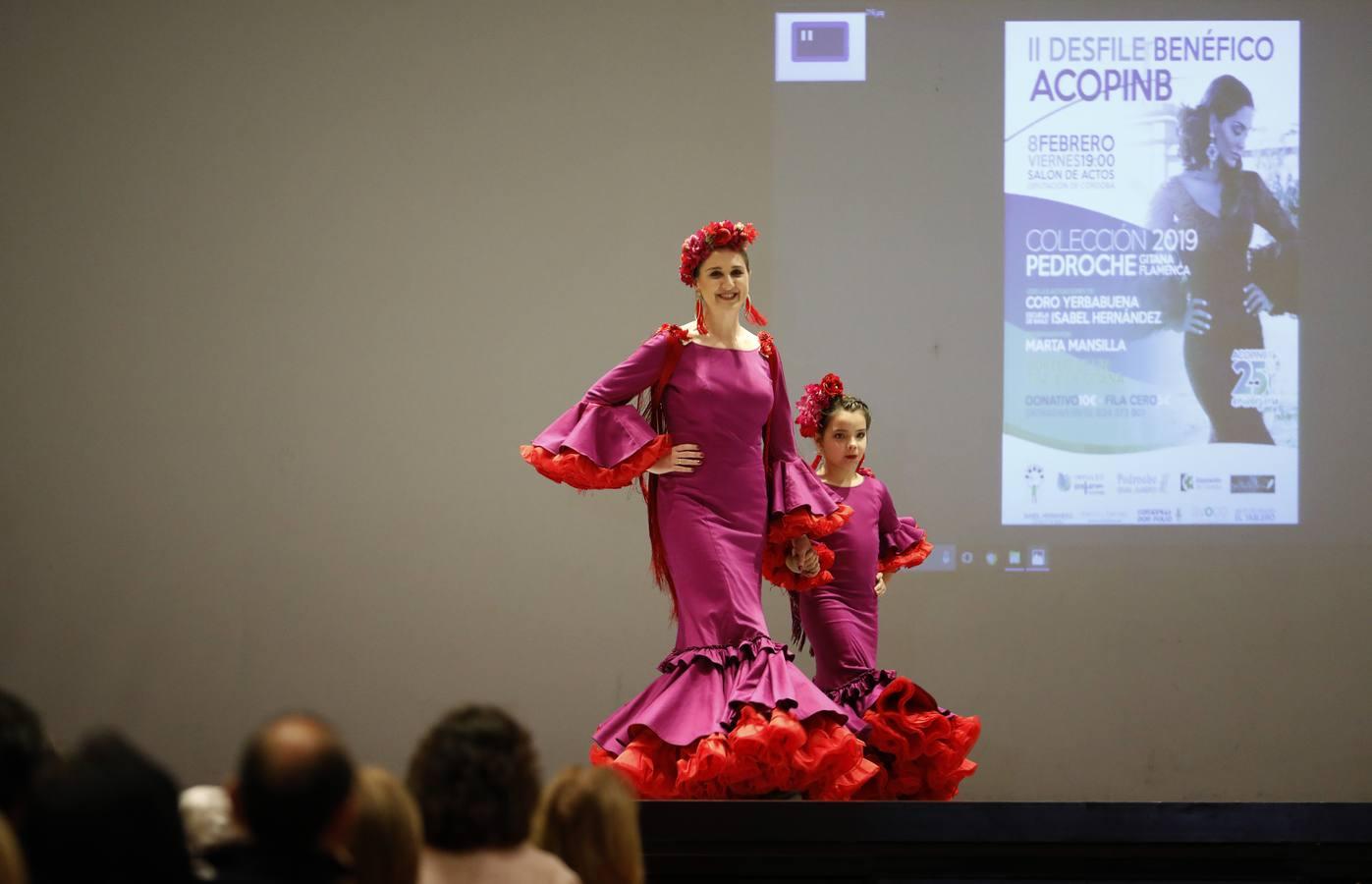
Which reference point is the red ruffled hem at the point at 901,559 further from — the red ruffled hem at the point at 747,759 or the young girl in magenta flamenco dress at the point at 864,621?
the red ruffled hem at the point at 747,759

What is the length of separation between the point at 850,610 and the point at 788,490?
0.51m

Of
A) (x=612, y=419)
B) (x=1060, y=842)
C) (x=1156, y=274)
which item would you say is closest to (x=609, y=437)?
(x=612, y=419)

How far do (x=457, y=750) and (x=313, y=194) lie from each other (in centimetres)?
439

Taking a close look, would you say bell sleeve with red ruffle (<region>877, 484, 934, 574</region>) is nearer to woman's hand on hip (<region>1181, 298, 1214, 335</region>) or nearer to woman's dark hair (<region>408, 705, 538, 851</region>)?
woman's hand on hip (<region>1181, 298, 1214, 335</region>)

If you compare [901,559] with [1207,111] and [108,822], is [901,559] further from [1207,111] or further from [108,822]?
[108,822]

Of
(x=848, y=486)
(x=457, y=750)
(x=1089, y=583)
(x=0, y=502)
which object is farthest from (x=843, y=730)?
(x=0, y=502)

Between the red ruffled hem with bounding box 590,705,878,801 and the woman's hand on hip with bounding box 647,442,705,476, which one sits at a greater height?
the woman's hand on hip with bounding box 647,442,705,476

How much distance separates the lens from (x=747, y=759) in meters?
3.71

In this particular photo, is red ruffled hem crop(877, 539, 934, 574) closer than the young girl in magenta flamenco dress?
No

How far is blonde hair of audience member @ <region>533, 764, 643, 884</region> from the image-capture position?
2.31 meters

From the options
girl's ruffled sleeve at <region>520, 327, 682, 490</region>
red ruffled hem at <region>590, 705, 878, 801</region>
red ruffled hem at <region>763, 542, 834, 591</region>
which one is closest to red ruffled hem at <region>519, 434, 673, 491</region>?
girl's ruffled sleeve at <region>520, 327, 682, 490</region>

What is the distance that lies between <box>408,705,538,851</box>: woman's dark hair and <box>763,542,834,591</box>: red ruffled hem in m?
2.18

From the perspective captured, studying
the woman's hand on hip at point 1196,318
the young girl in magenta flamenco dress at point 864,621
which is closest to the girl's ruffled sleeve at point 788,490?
the young girl in magenta flamenco dress at point 864,621

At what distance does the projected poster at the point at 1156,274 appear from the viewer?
583 centimetres
